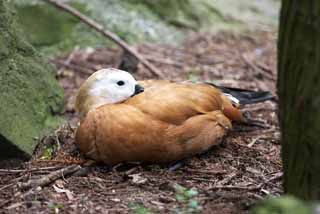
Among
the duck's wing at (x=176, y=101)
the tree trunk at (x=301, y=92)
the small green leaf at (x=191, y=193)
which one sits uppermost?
the tree trunk at (x=301, y=92)

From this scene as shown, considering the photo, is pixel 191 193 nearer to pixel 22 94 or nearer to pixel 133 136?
pixel 133 136

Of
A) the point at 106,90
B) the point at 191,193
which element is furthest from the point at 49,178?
the point at 191,193

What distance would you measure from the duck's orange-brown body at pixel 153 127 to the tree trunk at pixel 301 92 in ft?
3.92

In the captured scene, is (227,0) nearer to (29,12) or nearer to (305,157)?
(29,12)

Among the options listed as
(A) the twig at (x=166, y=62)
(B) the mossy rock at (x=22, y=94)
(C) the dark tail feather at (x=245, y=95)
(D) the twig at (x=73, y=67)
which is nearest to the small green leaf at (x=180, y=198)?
(B) the mossy rock at (x=22, y=94)

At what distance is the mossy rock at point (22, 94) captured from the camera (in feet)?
13.7

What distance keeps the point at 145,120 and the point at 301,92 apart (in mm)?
1391

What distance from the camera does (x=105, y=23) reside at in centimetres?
771

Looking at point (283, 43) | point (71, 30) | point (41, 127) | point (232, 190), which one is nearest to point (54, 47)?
point (71, 30)

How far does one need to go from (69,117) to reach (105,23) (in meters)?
2.69

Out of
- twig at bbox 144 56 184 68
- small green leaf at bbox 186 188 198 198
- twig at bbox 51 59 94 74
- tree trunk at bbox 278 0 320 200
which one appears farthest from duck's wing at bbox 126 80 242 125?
twig at bbox 144 56 184 68

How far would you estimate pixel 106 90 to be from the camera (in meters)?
4.27

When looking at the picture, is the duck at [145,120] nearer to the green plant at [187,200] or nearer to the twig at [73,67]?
the green plant at [187,200]

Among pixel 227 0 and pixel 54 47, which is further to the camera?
pixel 227 0
